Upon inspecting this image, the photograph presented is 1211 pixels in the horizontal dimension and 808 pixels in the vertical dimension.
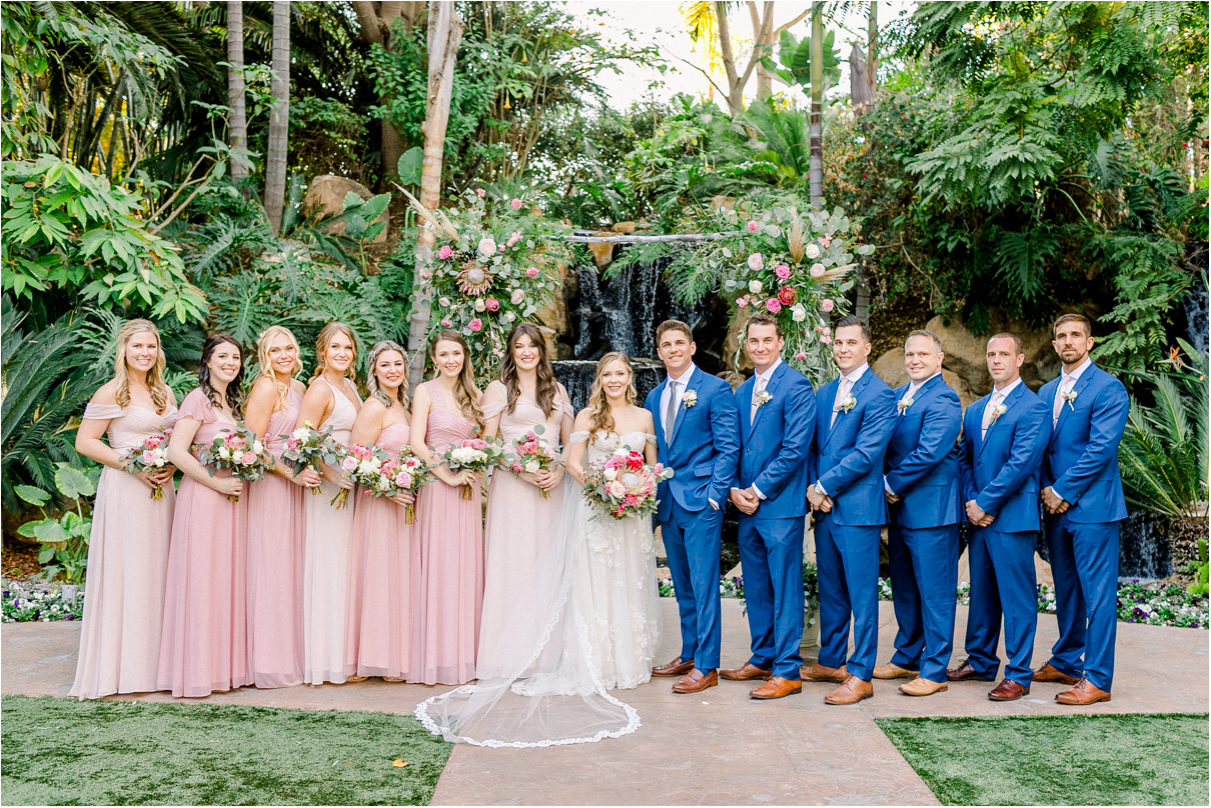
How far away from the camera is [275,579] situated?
5594 mm

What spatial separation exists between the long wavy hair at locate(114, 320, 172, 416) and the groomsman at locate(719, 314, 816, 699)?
3.38m

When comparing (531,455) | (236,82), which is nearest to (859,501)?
(531,455)

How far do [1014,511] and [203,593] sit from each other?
452 centimetres

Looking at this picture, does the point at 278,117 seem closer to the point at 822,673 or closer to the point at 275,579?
the point at 275,579

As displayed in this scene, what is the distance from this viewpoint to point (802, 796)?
389 cm

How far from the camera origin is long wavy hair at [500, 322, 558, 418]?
19.5 ft

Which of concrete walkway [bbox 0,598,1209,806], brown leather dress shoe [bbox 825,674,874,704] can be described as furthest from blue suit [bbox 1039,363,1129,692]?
brown leather dress shoe [bbox 825,674,874,704]

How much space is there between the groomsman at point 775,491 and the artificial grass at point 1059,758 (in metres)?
0.74

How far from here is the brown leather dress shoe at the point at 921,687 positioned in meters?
5.32

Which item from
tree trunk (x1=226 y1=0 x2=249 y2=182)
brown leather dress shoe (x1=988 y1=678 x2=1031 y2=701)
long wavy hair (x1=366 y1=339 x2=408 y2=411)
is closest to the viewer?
Answer: brown leather dress shoe (x1=988 y1=678 x2=1031 y2=701)

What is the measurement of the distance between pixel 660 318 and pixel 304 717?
33.1ft

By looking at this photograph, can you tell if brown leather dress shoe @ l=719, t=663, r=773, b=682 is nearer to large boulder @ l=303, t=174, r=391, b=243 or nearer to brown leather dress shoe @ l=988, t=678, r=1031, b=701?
brown leather dress shoe @ l=988, t=678, r=1031, b=701

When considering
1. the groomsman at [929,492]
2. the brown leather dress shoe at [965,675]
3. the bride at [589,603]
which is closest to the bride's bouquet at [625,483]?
the bride at [589,603]

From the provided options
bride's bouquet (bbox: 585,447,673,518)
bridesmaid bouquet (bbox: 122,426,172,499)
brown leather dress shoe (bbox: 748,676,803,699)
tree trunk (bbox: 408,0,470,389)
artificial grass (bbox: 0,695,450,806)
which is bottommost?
artificial grass (bbox: 0,695,450,806)
